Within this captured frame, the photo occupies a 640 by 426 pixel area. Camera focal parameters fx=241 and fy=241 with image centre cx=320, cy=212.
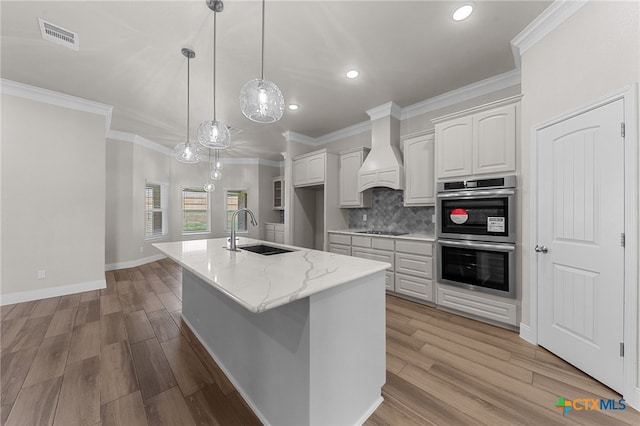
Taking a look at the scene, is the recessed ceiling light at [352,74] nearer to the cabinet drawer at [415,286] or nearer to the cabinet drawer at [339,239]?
the cabinet drawer at [339,239]

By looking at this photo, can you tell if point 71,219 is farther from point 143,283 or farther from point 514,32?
point 514,32

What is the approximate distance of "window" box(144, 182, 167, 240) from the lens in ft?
19.0

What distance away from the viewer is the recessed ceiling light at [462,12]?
1951 mm

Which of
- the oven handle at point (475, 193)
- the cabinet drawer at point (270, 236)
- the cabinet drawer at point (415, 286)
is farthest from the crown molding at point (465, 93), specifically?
the cabinet drawer at point (270, 236)

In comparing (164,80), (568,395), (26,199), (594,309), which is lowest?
(568,395)

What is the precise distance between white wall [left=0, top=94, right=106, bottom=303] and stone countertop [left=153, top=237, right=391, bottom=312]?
8.82 ft

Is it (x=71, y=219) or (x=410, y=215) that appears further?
(x=410, y=215)

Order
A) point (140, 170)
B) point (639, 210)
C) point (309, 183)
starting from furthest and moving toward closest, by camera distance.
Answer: point (140, 170) → point (309, 183) → point (639, 210)

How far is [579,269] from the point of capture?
6.15 feet

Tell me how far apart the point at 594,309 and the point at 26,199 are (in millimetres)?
6157

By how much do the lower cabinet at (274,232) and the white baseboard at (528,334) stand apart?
5.07 meters

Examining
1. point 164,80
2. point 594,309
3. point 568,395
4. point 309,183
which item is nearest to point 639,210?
point 594,309

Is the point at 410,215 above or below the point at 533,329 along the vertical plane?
above

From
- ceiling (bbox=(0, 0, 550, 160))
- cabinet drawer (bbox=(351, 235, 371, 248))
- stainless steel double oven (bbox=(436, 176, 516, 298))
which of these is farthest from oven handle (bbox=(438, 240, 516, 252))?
ceiling (bbox=(0, 0, 550, 160))
